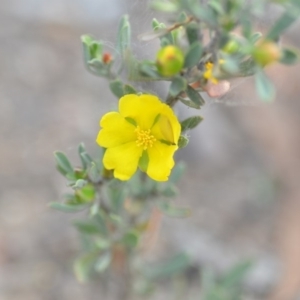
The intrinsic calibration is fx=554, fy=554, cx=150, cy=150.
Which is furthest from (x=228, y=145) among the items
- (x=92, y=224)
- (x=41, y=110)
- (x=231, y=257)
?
(x=92, y=224)

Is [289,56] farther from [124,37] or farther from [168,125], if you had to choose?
[124,37]

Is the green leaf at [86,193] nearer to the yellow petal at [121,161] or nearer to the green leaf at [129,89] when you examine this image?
the yellow petal at [121,161]

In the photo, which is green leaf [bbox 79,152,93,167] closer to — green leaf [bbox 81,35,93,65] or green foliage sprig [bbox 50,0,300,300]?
green foliage sprig [bbox 50,0,300,300]

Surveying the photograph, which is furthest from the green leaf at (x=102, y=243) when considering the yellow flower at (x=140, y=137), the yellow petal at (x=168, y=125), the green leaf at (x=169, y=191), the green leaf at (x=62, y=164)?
the yellow petal at (x=168, y=125)

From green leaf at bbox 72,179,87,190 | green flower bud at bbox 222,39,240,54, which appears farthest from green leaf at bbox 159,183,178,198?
green flower bud at bbox 222,39,240,54

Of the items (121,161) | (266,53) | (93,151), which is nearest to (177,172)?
(121,161)

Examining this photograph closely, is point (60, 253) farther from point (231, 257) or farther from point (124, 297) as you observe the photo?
point (231, 257)
